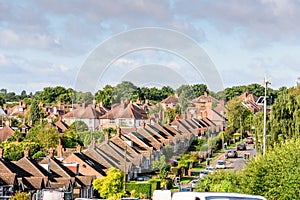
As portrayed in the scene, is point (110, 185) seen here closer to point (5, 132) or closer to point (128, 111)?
point (128, 111)

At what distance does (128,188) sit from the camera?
68.6 meters

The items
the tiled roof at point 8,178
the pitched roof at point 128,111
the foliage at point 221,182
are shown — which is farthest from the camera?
the pitched roof at point 128,111

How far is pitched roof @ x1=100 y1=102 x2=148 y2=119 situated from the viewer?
257 feet

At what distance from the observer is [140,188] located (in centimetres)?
6744

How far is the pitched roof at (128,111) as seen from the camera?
257 feet

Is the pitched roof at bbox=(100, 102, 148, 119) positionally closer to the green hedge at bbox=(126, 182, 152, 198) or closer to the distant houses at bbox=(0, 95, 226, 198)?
the distant houses at bbox=(0, 95, 226, 198)

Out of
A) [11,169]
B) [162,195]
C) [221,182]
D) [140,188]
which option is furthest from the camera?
[140,188]

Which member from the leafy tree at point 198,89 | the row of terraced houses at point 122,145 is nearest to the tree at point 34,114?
the row of terraced houses at point 122,145

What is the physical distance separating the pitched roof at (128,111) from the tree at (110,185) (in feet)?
38.9

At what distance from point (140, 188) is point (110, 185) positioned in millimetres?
3113

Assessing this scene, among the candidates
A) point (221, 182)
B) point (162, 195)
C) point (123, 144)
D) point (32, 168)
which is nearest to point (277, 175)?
point (221, 182)

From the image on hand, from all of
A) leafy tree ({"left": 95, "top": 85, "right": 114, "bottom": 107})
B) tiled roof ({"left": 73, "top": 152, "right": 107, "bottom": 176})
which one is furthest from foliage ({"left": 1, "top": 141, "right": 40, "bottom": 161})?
tiled roof ({"left": 73, "top": 152, "right": 107, "bottom": 176})

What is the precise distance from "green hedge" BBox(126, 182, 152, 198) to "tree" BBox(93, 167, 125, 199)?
1340mm

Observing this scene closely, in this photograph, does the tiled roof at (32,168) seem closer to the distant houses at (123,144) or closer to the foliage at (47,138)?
the distant houses at (123,144)
